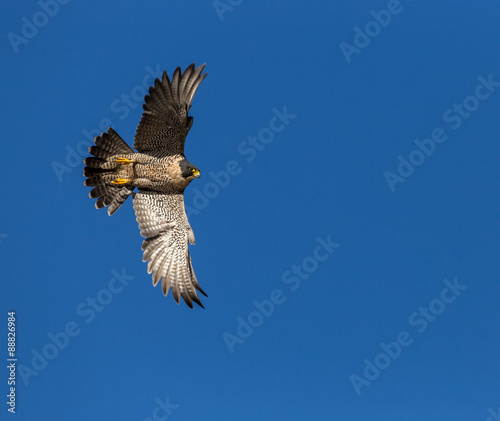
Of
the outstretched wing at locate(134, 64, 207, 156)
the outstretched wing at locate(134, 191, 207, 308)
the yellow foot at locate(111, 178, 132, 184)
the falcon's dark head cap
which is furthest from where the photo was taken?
the outstretched wing at locate(134, 191, 207, 308)

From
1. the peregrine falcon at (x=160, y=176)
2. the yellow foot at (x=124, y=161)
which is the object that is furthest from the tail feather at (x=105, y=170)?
the yellow foot at (x=124, y=161)

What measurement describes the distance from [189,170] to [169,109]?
3.69ft

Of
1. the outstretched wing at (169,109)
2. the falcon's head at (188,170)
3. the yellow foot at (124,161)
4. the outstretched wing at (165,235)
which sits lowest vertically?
the outstretched wing at (165,235)

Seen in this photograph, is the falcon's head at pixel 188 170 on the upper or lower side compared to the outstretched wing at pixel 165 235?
upper

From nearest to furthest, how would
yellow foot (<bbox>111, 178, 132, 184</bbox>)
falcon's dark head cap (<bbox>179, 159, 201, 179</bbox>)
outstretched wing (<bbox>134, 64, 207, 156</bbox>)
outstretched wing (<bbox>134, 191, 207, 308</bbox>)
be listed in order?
outstretched wing (<bbox>134, 64, 207, 156</bbox>), falcon's dark head cap (<bbox>179, 159, 201, 179</bbox>), yellow foot (<bbox>111, 178, 132, 184</bbox>), outstretched wing (<bbox>134, 191, 207, 308</bbox>)

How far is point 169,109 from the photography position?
14.6 m

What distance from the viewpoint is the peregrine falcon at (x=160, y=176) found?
47.8 feet

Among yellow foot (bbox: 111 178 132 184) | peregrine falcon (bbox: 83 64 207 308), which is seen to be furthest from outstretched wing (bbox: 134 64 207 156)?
yellow foot (bbox: 111 178 132 184)

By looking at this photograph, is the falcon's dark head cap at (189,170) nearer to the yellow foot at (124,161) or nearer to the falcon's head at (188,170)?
the falcon's head at (188,170)

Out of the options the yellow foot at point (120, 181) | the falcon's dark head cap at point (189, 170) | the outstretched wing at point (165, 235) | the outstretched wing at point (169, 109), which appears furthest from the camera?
the outstretched wing at point (165, 235)

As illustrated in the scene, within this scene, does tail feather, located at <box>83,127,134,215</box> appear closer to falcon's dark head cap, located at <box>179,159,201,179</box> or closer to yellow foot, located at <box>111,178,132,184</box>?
yellow foot, located at <box>111,178,132,184</box>

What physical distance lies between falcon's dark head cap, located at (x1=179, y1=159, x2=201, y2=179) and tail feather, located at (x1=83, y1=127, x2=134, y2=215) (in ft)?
3.24

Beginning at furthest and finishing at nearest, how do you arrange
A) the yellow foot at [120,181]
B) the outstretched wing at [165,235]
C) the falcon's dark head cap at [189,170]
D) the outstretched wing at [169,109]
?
the outstretched wing at [165,235], the yellow foot at [120,181], the falcon's dark head cap at [189,170], the outstretched wing at [169,109]

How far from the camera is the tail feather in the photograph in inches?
587
